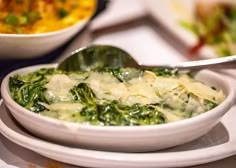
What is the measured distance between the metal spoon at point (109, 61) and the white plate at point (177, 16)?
523mm

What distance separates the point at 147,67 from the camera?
3.86 feet

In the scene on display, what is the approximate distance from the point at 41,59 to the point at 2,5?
0.18m

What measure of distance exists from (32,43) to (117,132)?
402 mm

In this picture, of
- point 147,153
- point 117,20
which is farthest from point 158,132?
point 117,20

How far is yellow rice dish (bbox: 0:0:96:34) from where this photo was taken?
121 centimetres

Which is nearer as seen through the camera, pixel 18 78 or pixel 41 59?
pixel 18 78

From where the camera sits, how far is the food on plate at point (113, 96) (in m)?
0.92

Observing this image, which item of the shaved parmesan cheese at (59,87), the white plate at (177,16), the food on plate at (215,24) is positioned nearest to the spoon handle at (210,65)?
the shaved parmesan cheese at (59,87)

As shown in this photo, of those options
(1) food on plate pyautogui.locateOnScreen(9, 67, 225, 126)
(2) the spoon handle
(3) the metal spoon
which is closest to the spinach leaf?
(1) food on plate pyautogui.locateOnScreen(9, 67, 225, 126)

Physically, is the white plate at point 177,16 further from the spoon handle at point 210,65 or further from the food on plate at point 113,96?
the food on plate at point 113,96

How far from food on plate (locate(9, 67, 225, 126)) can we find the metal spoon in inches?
→ 3.5

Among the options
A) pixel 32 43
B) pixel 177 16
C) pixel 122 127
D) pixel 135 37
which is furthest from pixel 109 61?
pixel 177 16

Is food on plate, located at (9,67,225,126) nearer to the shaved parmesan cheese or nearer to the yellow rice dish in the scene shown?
the shaved parmesan cheese

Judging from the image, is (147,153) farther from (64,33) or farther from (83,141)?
(64,33)
